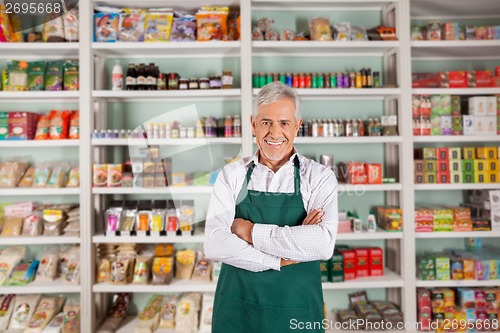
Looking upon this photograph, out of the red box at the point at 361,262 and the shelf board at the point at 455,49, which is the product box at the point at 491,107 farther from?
the red box at the point at 361,262

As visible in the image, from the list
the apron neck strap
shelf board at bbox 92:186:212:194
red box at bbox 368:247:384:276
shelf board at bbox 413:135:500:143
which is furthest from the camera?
red box at bbox 368:247:384:276

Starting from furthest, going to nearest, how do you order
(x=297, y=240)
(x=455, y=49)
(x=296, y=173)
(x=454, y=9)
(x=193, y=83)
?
(x=454, y=9) < (x=455, y=49) < (x=193, y=83) < (x=296, y=173) < (x=297, y=240)

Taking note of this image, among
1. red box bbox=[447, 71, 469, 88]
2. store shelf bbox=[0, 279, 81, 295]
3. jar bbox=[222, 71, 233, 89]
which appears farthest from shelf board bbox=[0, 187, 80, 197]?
red box bbox=[447, 71, 469, 88]

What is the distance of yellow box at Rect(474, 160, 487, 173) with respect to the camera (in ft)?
10.4

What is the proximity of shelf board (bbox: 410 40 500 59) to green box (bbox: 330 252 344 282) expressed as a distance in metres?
1.75

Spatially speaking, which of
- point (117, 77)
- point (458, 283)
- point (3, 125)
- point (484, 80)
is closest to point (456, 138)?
point (484, 80)

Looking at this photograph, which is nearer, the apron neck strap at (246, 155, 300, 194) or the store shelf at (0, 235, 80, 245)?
the apron neck strap at (246, 155, 300, 194)

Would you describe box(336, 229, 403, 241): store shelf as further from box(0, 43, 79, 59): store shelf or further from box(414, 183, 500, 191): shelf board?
box(0, 43, 79, 59): store shelf

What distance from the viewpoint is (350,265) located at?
10.4ft

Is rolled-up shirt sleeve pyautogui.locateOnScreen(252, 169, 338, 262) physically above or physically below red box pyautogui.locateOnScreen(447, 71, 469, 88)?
below

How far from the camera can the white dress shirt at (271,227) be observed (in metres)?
1.66

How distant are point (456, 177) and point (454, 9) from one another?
1439 mm

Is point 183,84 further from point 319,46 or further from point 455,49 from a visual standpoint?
point 455,49

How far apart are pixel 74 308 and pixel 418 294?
106 inches
